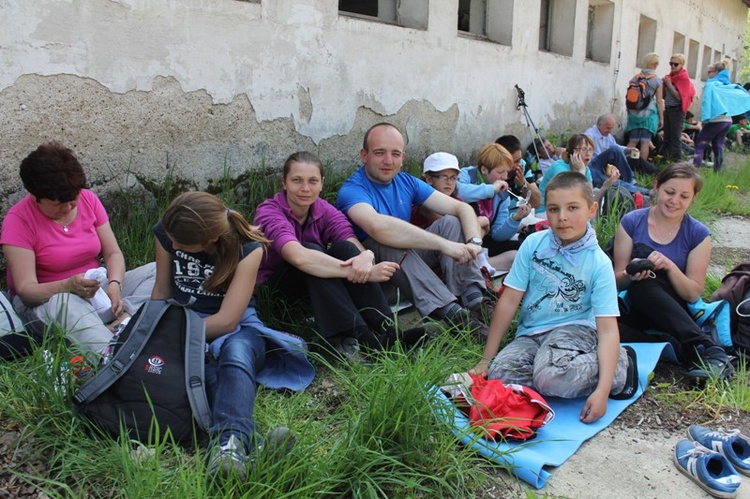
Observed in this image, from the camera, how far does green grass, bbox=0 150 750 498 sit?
208cm

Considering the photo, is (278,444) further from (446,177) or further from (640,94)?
(640,94)

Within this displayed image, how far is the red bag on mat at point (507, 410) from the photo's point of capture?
2529 millimetres

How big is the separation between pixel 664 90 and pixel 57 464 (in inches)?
403

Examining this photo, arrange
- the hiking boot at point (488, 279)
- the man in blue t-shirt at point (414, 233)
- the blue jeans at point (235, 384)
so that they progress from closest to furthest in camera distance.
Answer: the blue jeans at point (235, 384) < the man in blue t-shirt at point (414, 233) < the hiking boot at point (488, 279)

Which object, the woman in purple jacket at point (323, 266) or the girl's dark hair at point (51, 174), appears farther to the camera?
the woman in purple jacket at point (323, 266)

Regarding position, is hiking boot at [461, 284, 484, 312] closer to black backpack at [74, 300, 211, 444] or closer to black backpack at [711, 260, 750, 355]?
black backpack at [711, 260, 750, 355]

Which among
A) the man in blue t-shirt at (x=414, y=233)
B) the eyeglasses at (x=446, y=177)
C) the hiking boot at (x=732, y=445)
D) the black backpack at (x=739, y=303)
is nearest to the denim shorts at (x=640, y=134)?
the eyeglasses at (x=446, y=177)

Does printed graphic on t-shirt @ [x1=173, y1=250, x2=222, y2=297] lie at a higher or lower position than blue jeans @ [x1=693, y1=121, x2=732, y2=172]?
lower

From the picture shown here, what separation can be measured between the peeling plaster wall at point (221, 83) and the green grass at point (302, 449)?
4.83 ft

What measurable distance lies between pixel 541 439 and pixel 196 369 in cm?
137

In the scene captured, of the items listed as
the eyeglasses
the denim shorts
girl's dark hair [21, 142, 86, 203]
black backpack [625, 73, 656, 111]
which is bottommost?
the eyeglasses

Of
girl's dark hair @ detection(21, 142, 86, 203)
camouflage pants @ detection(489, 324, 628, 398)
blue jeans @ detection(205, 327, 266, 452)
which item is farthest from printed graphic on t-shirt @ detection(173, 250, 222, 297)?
camouflage pants @ detection(489, 324, 628, 398)

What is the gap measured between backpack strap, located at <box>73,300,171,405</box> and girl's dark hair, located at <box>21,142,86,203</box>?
0.88 meters

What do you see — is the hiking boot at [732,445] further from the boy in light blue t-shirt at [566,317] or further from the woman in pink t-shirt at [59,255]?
the woman in pink t-shirt at [59,255]
